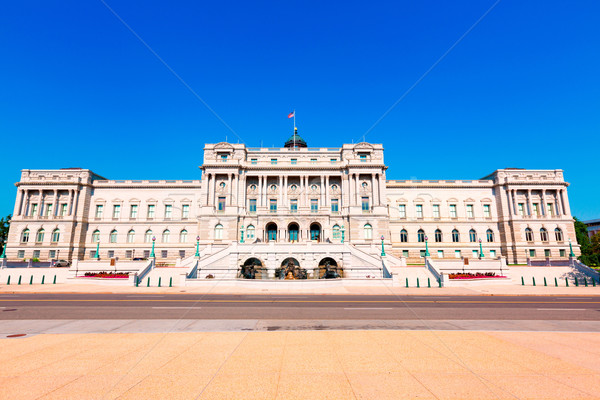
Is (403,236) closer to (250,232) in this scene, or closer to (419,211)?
(419,211)

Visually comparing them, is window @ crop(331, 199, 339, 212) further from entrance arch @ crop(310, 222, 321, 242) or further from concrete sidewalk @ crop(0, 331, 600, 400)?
concrete sidewalk @ crop(0, 331, 600, 400)

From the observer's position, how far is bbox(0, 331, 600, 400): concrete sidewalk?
5215 mm

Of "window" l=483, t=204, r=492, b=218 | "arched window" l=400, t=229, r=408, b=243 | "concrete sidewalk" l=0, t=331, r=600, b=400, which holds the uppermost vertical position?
"window" l=483, t=204, r=492, b=218

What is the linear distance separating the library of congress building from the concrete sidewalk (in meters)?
42.7

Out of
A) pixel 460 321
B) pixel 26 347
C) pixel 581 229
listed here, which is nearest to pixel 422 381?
pixel 460 321

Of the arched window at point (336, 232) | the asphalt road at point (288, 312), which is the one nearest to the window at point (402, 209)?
the arched window at point (336, 232)

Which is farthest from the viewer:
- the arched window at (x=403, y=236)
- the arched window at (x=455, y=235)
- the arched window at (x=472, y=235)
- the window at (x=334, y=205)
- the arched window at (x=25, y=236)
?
the arched window at (x=403, y=236)

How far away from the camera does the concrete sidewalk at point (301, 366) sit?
521cm

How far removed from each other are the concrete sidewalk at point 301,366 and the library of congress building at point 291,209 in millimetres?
42717

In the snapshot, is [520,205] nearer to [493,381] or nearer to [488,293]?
[488,293]

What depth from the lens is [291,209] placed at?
183 feet

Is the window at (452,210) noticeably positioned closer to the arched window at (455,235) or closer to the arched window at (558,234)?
the arched window at (455,235)

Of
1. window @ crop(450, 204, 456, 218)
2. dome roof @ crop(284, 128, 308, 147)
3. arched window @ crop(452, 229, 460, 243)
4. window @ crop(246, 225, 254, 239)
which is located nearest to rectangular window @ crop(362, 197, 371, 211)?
window @ crop(450, 204, 456, 218)

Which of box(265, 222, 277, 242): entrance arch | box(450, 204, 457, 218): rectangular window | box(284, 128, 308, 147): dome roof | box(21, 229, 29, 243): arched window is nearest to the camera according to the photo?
box(265, 222, 277, 242): entrance arch
